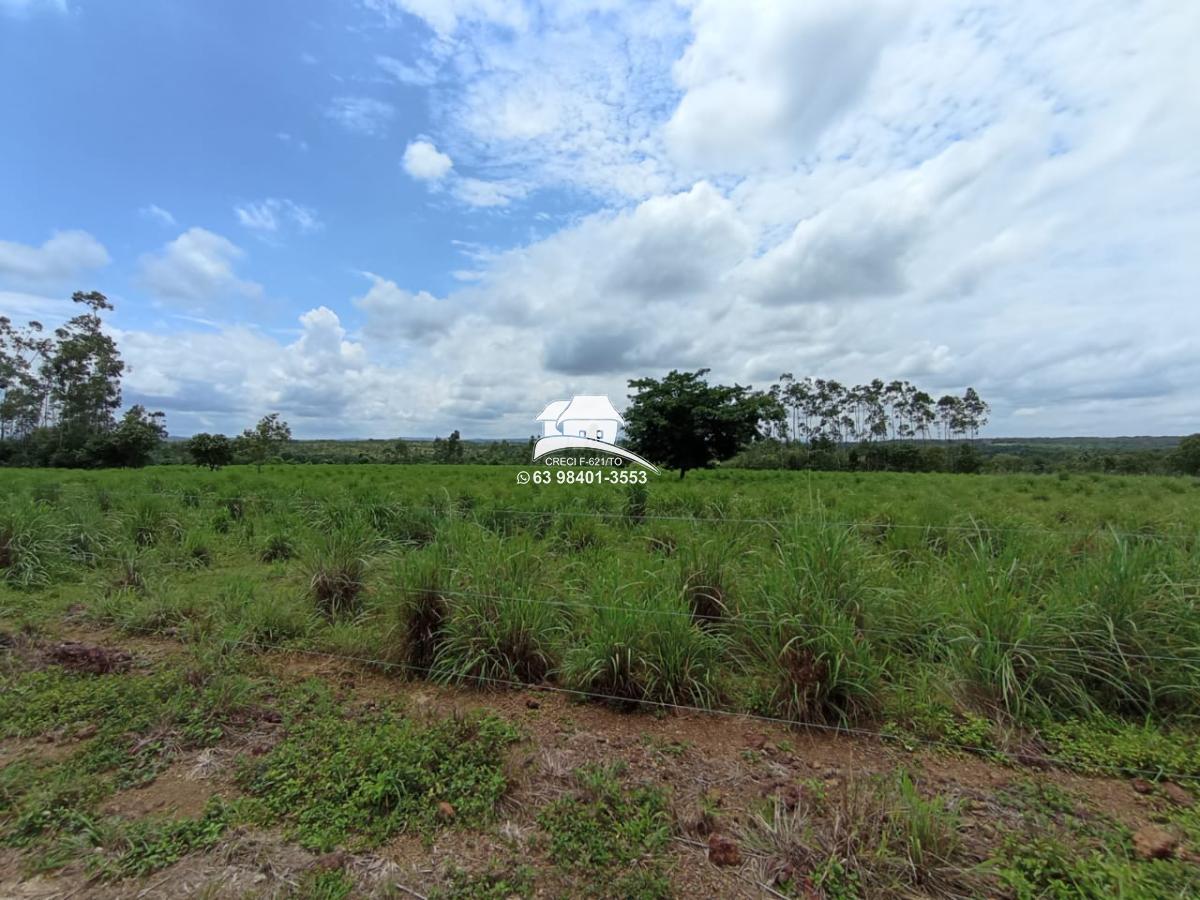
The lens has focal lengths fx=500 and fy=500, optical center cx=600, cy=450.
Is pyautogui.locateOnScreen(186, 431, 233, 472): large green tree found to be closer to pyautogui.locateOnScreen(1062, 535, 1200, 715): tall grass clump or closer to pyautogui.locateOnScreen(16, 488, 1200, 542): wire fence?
pyautogui.locateOnScreen(16, 488, 1200, 542): wire fence

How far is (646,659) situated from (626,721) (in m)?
0.32

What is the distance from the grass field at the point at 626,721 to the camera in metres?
1.64

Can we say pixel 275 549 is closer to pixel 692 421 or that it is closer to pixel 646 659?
pixel 646 659

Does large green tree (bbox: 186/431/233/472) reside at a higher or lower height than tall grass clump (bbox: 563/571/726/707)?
higher

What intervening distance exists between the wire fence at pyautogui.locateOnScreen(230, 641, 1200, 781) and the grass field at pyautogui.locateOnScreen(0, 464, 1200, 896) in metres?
0.01

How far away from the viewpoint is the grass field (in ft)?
5.38

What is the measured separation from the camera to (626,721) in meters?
2.51

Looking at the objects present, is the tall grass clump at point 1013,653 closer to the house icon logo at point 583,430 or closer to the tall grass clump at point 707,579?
the tall grass clump at point 707,579

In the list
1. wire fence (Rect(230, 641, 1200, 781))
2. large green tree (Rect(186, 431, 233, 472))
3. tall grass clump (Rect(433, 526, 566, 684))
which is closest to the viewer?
wire fence (Rect(230, 641, 1200, 781))

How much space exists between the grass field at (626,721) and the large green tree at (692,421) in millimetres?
12432

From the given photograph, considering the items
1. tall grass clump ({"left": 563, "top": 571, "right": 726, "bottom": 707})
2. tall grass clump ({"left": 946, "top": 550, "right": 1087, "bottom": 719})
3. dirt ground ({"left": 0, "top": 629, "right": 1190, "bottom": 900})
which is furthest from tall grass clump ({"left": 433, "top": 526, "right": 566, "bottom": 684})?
tall grass clump ({"left": 946, "top": 550, "right": 1087, "bottom": 719})

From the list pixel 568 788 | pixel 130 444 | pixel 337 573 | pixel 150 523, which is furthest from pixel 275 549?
pixel 130 444

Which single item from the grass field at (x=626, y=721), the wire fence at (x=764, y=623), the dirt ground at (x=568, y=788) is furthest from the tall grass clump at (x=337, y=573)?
the dirt ground at (x=568, y=788)

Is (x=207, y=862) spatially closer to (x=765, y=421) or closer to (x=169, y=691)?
(x=169, y=691)
